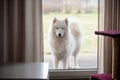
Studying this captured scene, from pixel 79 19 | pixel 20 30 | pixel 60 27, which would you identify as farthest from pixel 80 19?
pixel 20 30

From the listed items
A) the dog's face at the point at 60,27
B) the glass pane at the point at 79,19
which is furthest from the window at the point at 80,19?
the dog's face at the point at 60,27

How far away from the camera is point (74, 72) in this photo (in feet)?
11.6

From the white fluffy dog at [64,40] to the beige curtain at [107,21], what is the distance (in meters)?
0.38

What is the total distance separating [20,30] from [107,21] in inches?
44.8

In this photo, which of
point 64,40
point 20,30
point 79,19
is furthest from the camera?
point 79,19

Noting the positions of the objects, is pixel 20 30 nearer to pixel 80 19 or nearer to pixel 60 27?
pixel 60 27

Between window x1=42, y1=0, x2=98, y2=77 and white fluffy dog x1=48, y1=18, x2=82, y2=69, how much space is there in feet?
0.24

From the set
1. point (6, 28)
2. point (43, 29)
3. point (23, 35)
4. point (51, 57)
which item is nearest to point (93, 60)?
point (51, 57)

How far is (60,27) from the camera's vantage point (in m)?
3.36

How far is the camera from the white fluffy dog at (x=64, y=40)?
3377mm

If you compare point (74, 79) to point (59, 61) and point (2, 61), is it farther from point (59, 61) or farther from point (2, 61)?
point (2, 61)

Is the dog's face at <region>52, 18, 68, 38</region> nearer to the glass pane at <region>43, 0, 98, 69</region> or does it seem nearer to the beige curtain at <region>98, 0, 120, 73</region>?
the glass pane at <region>43, 0, 98, 69</region>

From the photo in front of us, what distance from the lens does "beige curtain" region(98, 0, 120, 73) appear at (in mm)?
3273

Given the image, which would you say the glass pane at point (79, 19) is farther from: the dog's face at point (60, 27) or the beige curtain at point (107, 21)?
the beige curtain at point (107, 21)
